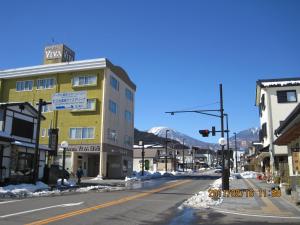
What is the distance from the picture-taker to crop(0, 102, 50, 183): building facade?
1138 inches

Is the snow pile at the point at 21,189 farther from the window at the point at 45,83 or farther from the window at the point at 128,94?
the window at the point at 128,94

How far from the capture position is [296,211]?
14492mm

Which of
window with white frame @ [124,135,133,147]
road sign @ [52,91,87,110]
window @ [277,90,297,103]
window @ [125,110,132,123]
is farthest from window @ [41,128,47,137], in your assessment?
window @ [277,90,297,103]

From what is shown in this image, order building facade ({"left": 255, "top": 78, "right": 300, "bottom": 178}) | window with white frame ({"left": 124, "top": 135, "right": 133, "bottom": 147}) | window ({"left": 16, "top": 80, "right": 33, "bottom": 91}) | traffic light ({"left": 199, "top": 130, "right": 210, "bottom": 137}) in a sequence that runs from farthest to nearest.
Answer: window with white frame ({"left": 124, "top": 135, "right": 133, "bottom": 147}) → window ({"left": 16, "top": 80, "right": 33, "bottom": 91}) → building facade ({"left": 255, "top": 78, "right": 300, "bottom": 178}) → traffic light ({"left": 199, "top": 130, "right": 210, "bottom": 137})

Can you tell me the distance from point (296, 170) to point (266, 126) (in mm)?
19218

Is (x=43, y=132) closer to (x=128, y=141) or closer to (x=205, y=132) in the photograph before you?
(x=128, y=141)

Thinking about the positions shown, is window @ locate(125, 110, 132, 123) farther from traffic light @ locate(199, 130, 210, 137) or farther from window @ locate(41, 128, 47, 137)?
traffic light @ locate(199, 130, 210, 137)

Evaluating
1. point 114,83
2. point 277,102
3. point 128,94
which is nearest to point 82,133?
point 114,83

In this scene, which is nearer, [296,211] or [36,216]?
[36,216]

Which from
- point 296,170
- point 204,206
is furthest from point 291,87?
point 204,206

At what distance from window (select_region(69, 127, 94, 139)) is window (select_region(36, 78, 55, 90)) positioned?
26.7 ft

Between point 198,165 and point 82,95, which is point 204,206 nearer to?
point 82,95

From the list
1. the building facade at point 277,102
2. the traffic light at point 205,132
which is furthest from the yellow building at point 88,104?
the traffic light at point 205,132

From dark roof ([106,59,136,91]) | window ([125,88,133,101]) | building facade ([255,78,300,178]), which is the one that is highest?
dark roof ([106,59,136,91])
